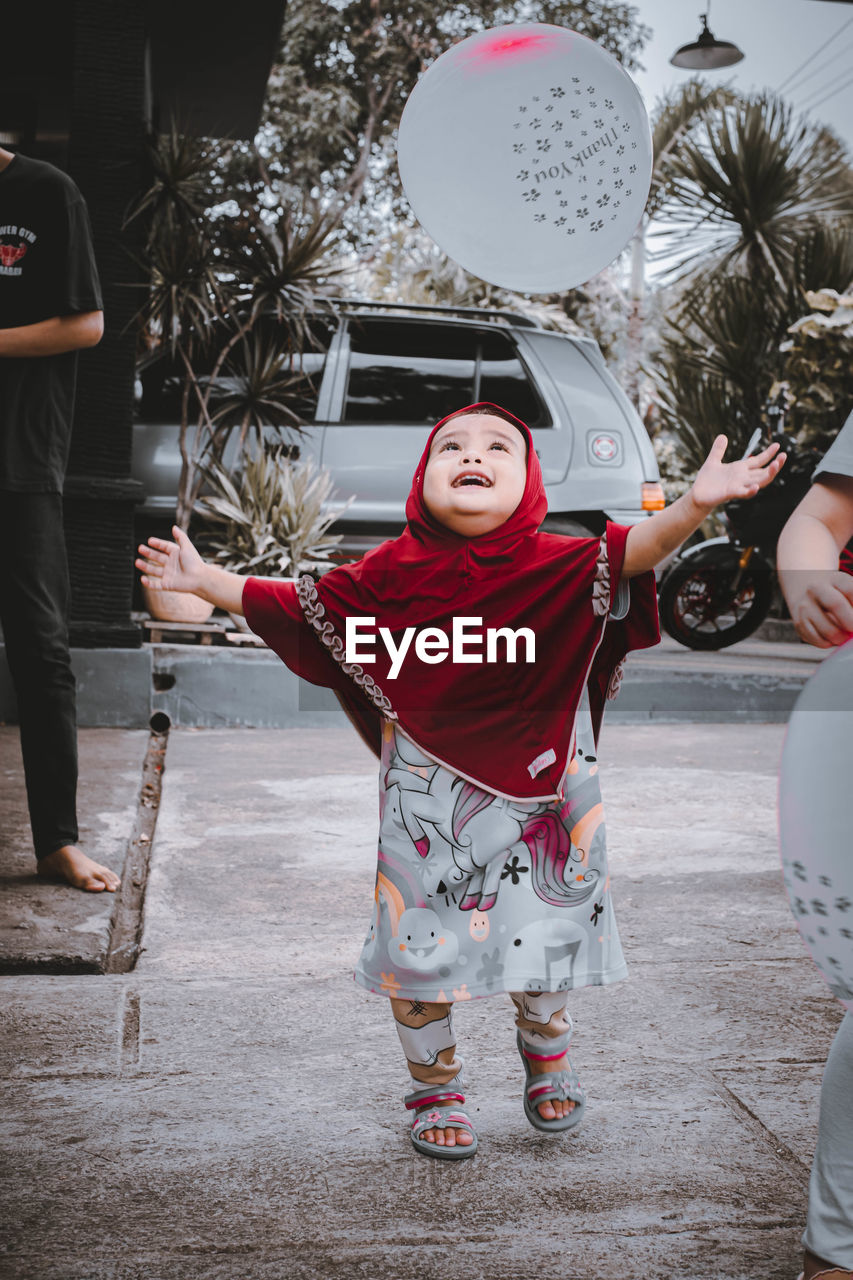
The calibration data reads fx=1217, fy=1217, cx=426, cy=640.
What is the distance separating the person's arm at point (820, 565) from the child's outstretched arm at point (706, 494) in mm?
115

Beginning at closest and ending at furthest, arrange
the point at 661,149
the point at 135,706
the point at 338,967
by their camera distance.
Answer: the point at 338,967 → the point at 135,706 → the point at 661,149

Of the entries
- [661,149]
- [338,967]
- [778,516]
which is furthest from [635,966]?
[661,149]

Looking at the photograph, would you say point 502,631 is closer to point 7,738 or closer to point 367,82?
point 7,738

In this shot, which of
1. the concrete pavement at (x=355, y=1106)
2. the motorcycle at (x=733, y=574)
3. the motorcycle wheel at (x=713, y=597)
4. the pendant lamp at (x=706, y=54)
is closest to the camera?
the concrete pavement at (x=355, y=1106)

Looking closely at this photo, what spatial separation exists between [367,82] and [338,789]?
1318cm

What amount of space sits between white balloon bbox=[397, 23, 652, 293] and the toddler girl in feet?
1.46

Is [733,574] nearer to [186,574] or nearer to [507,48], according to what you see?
[507,48]

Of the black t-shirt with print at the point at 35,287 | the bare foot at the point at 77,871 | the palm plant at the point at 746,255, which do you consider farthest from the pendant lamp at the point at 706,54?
the bare foot at the point at 77,871

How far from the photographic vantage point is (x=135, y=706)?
5355 mm

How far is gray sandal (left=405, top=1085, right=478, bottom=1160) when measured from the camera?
76.0 inches

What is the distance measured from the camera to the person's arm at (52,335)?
3.01 meters

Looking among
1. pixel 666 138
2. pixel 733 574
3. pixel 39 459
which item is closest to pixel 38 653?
pixel 39 459

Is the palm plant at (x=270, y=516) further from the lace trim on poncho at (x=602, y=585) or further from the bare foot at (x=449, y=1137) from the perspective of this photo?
the bare foot at (x=449, y=1137)

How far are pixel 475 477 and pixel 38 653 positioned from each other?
1.50 meters
